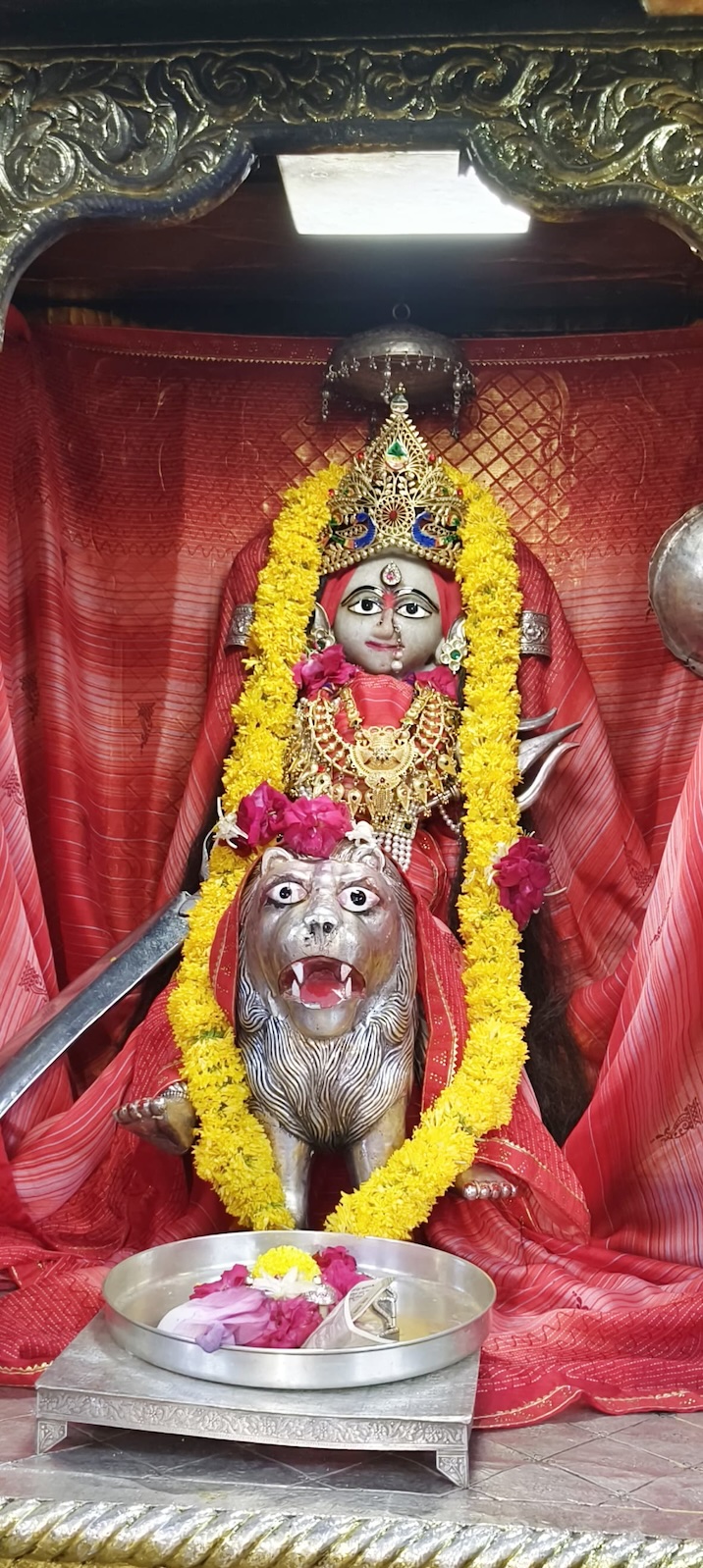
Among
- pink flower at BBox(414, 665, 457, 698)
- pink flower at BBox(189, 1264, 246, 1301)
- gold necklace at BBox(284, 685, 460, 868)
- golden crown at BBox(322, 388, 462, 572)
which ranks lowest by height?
pink flower at BBox(189, 1264, 246, 1301)

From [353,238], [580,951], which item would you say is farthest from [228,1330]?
[353,238]

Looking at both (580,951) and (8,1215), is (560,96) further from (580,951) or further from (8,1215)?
(8,1215)

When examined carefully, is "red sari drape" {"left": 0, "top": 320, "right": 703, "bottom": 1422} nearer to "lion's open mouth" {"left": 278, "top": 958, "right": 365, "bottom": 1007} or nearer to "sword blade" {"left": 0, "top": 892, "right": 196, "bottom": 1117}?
"sword blade" {"left": 0, "top": 892, "right": 196, "bottom": 1117}

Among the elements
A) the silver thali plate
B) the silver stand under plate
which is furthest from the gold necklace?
the silver stand under plate

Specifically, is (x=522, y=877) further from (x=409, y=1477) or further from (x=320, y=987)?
(x=409, y=1477)

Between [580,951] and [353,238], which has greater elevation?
[353,238]

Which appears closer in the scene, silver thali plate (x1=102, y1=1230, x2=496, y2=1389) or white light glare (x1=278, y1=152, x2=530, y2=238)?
silver thali plate (x1=102, y1=1230, x2=496, y2=1389)

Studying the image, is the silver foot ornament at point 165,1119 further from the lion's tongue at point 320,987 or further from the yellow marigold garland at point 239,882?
the lion's tongue at point 320,987

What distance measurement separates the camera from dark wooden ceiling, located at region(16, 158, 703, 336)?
4.05 m

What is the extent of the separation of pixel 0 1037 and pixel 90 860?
0.87 meters

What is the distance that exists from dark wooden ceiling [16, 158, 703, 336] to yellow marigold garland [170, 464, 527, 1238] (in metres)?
0.59

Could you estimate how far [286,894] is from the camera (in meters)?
3.44

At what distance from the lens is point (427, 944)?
12.1 feet

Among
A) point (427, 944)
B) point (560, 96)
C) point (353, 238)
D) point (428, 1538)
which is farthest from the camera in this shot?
point (353, 238)
